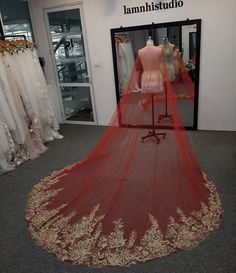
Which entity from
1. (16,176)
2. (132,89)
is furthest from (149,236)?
(132,89)

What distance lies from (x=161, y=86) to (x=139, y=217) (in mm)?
1906

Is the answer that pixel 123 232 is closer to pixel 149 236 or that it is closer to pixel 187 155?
Result: pixel 149 236

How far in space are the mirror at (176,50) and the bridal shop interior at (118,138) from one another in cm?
2

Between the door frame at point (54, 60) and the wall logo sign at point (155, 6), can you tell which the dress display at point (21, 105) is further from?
the wall logo sign at point (155, 6)

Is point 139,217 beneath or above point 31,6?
beneath

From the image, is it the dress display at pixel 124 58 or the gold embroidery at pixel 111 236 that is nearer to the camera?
the gold embroidery at pixel 111 236

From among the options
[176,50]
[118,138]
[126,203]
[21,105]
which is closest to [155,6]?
[176,50]

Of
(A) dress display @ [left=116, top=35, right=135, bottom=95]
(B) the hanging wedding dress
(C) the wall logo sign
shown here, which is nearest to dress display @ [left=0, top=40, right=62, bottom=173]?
(B) the hanging wedding dress

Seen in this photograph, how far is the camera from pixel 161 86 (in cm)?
350

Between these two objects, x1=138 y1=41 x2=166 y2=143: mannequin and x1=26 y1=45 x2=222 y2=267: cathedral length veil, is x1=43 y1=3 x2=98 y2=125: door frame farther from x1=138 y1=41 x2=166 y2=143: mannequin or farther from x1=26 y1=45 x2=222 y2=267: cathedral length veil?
x1=138 y1=41 x2=166 y2=143: mannequin

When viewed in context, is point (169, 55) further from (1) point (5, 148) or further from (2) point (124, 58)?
(1) point (5, 148)

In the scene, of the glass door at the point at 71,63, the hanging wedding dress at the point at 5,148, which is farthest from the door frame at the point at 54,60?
the hanging wedding dress at the point at 5,148

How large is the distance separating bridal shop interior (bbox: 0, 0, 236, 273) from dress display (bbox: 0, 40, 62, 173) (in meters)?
0.02

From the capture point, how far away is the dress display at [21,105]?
3.38 m
